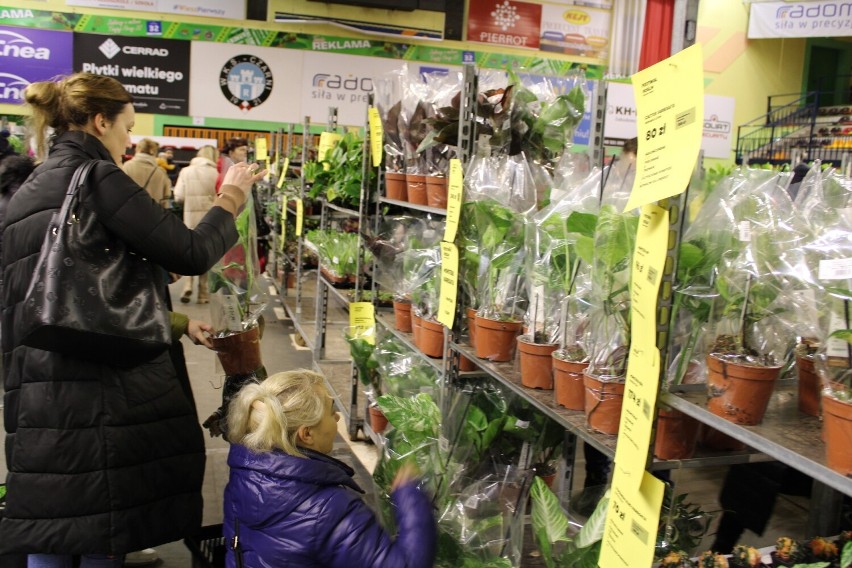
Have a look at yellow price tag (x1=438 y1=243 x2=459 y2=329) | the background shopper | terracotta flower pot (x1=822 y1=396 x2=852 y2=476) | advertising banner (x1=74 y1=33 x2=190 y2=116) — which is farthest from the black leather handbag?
advertising banner (x1=74 y1=33 x2=190 y2=116)

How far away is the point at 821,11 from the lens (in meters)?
11.2

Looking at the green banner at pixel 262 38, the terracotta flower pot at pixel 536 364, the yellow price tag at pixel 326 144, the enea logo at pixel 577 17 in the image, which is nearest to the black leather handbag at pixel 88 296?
the terracotta flower pot at pixel 536 364

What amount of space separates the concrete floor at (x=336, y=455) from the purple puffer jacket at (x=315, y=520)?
316 mm

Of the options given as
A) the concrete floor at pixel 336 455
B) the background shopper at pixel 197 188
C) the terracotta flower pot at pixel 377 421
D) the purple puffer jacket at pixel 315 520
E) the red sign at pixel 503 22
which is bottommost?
the concrete floor at pixel 336 455

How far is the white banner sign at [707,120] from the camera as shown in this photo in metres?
11.4

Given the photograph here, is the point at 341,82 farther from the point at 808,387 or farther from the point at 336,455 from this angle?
the point at 808,387

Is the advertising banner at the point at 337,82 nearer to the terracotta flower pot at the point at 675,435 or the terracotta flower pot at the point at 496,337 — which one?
the terracotta flower pot at the point at 496,337

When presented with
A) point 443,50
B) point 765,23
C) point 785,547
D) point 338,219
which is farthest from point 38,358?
point 765,23

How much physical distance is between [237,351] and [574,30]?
11.7 m

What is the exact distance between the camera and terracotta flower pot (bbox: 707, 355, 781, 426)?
→ 1059 millimetres

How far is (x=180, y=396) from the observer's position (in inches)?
79.4

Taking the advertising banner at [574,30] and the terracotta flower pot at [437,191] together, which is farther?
the advertising banner at [574,30]

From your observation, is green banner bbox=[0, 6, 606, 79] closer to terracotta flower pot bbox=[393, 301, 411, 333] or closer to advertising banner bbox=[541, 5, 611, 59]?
advertising banner bbox=[541, 5, 611, 59]

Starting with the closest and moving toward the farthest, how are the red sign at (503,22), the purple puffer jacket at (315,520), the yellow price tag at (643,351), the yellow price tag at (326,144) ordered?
the yellow price tag at (643,351)
the purple puffer jacket at (315,520)
the yellow price tag at (326,144)
the red sign at (503,22)
